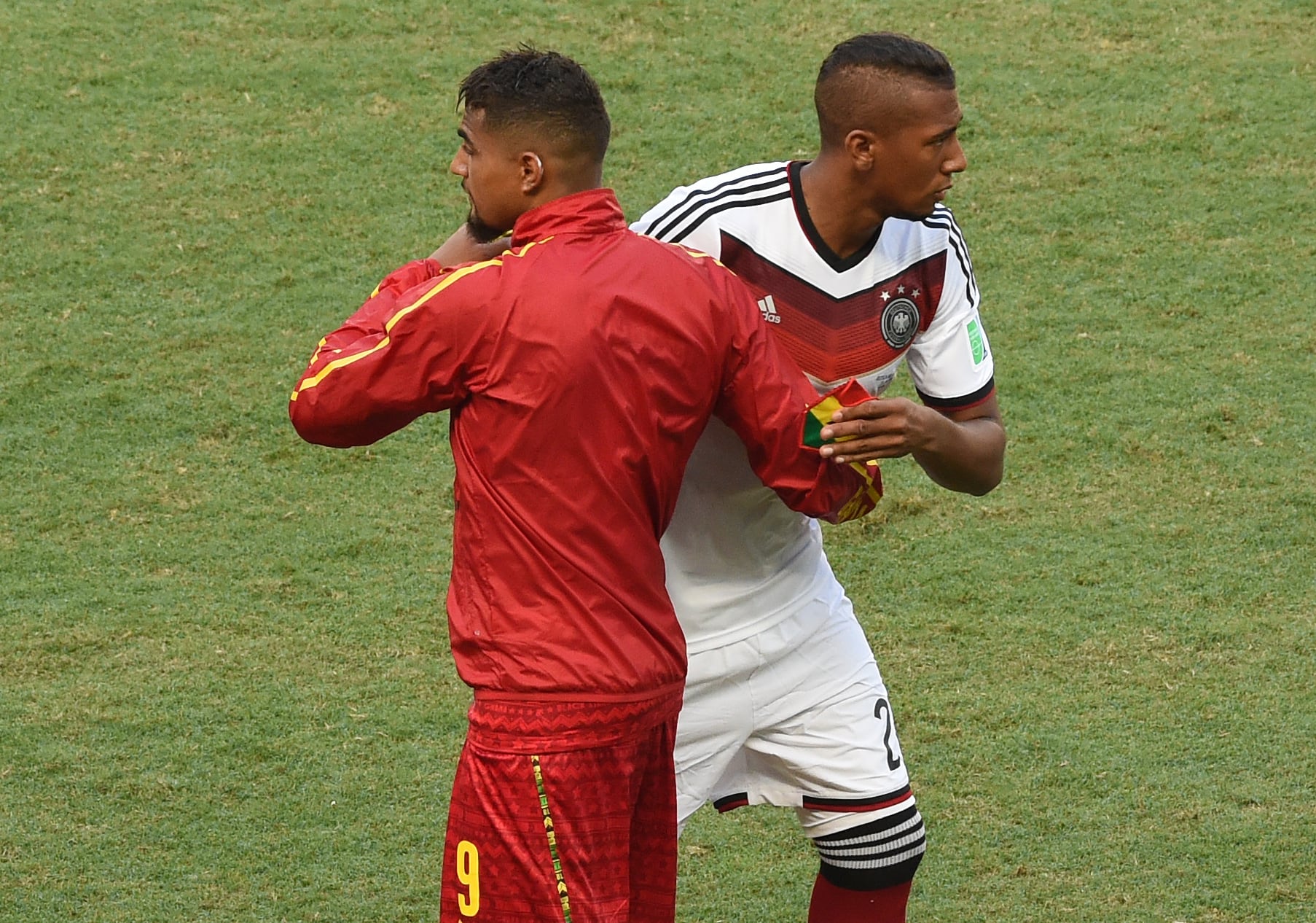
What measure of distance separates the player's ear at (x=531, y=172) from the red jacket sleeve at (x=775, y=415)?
0.34 metres

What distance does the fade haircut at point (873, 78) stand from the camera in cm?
311

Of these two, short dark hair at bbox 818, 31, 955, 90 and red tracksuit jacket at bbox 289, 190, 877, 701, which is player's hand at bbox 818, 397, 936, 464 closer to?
red tracksuit jacket at bbox 289, 190, 877, 701

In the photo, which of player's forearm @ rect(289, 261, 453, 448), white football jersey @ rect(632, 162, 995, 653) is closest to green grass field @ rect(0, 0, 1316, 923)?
white football jersey @ rect(632, 162, 995, 653)

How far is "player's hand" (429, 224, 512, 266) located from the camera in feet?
9.49

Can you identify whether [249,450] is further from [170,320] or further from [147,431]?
[170,320]

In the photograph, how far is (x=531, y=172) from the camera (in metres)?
2.75

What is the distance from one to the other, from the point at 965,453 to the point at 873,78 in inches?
26.0

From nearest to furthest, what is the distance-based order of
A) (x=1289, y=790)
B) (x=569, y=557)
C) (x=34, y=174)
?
1. (x=569, y=557)
2. (x=1289, y=790)
3. (x=34, y=174)

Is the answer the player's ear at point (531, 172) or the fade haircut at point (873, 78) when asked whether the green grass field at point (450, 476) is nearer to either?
the fade haircut at point (873, 78)

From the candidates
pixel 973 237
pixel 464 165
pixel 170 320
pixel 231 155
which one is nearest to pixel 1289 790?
pixel 464 165

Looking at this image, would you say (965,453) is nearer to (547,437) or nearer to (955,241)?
(955,241)

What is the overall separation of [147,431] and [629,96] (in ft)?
9.60

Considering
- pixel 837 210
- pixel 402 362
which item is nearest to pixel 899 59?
pixel 837 210

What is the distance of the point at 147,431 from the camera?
6539 millimetres
